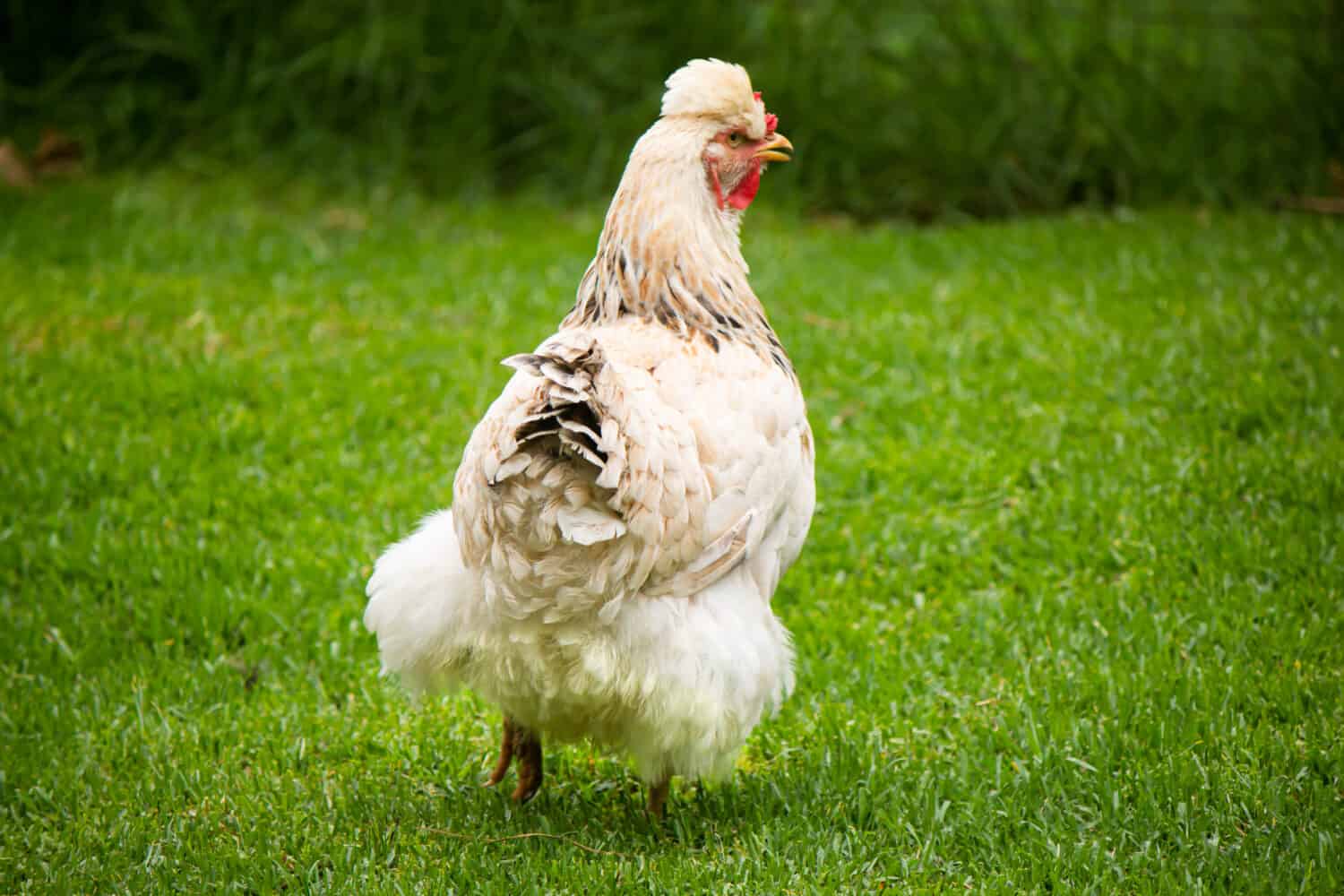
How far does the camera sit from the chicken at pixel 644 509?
3.03 meters

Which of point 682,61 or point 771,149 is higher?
point 771,149

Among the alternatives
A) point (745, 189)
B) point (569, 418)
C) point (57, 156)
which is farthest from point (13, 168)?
point (569, 418)

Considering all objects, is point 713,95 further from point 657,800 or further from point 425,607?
point 657,800

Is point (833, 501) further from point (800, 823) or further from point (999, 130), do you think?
point (999, 130)

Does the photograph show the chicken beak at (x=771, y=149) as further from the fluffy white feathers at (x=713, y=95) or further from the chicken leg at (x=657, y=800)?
the chicken leg at (x=657, y=800)

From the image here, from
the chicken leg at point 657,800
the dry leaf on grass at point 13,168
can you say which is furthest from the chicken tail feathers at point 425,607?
the dry leaf on grass at point 13,168

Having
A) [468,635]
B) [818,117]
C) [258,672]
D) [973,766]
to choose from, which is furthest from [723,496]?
[818,117]

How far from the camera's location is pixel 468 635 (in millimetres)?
3334

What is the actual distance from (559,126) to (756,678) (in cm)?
698

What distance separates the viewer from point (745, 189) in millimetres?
3869

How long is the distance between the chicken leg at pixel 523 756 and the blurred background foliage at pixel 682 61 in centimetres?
620

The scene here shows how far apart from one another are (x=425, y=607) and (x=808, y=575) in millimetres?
2076

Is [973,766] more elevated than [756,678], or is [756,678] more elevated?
[756,678]

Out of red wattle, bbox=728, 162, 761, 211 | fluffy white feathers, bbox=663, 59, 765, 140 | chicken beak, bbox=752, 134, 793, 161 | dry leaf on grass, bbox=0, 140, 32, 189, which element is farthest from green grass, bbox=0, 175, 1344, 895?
fluffy white feathers, bbox=663, 59, 765, 140
